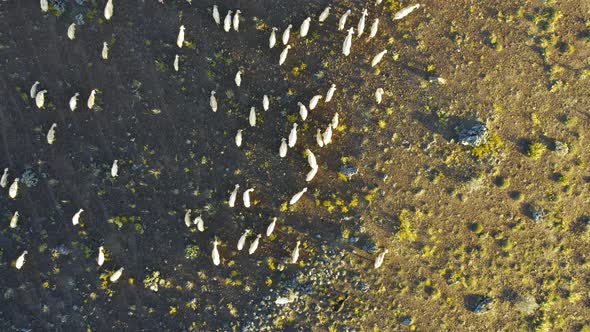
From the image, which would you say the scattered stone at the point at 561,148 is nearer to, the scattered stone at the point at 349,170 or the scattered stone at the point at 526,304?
the scattered stone at the point at 526,304

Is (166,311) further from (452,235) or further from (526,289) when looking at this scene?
(526,289)

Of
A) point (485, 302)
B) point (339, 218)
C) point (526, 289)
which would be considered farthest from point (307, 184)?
point (526, 289)

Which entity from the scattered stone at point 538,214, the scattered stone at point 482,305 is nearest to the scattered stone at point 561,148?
the scattered stone at point 538,214

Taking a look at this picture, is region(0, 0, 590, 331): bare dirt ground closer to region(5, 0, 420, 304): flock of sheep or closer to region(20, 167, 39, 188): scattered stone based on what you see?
region(20, 167, 39, 188): scattered stone

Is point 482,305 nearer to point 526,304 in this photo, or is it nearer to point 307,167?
point 526,304

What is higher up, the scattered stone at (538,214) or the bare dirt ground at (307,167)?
the bare dirt ground at (307,167)

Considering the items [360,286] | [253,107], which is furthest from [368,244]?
[253,107]

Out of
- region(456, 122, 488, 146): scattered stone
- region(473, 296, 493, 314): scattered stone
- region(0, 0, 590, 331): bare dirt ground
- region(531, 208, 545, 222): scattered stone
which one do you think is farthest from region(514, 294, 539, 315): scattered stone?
region(456, 122, 488, 146): scattered stone
